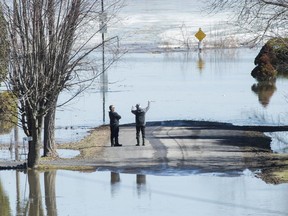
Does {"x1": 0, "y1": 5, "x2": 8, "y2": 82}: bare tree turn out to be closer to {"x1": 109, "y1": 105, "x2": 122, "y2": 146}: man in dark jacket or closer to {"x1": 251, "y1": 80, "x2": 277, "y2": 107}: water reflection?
{"x1": 109, "y1": 105, "x2": 122, "y2": 146}: man in dark jacket

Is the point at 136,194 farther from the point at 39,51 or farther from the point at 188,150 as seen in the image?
the point at 188,150

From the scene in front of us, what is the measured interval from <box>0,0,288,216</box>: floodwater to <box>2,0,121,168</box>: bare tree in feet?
7.18

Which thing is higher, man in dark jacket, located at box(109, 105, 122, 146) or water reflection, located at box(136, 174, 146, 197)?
man in dark jacket, located at box(109, 105, 122, 146)

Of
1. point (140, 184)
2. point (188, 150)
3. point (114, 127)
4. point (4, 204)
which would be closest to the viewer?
point (4, 204)

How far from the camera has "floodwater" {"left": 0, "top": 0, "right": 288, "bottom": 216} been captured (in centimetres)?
2273

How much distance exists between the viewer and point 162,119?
43031 millimetres

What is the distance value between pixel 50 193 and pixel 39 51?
5.58 meters

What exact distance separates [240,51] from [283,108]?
39205 mm

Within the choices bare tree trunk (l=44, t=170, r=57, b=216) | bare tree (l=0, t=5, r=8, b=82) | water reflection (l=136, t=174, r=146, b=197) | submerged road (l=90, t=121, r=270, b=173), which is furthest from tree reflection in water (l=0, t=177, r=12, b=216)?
submerged road (l=90, t=121, r=270, b=173)

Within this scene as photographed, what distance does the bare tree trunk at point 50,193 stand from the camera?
877 inches

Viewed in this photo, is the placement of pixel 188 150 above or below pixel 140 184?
above

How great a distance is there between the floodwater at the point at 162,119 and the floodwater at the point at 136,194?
25 millimetres

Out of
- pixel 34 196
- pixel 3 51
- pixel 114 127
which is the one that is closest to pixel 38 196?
pixel 34 196

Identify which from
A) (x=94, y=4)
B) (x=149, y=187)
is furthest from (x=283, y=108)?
(x=149, y=187)
